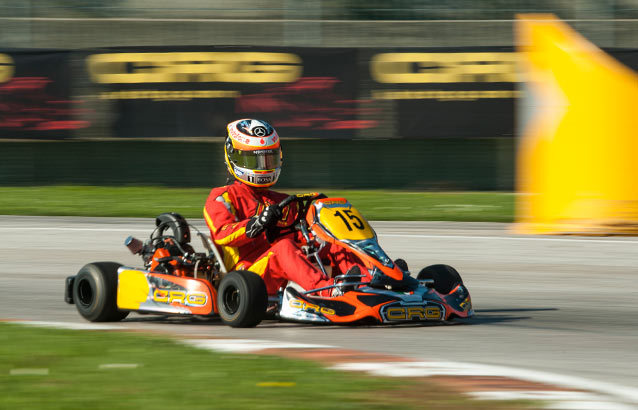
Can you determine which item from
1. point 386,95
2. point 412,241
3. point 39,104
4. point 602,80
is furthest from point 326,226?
point 39,104

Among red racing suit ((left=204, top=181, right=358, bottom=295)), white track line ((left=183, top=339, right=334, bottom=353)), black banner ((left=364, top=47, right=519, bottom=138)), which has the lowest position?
white track line ((left=183, top=339, right=334, bottom=353))

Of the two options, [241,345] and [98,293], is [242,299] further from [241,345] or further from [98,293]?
[98,293]

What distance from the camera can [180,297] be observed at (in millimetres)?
6742

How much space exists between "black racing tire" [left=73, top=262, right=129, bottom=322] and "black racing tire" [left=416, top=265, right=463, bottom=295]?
197 centimetres

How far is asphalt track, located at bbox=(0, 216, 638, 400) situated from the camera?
571 centimetres

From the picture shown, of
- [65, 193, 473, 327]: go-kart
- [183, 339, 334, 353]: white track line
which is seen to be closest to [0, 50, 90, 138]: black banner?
[65, 193, 473, 327]: go-kart

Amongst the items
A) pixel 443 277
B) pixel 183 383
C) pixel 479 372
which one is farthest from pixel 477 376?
pixel 443 277

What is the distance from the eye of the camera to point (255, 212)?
23.0 feet

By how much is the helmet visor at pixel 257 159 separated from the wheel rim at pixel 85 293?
1.26 metres

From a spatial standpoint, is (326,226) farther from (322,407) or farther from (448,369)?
(322,407)

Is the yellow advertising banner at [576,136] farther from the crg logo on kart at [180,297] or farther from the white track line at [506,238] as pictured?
the crg logo on kart at [180,297]

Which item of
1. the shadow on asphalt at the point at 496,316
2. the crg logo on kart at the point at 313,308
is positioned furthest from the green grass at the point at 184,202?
the crg logo on kart at the point at 313,308

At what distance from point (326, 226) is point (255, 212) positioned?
0.67m

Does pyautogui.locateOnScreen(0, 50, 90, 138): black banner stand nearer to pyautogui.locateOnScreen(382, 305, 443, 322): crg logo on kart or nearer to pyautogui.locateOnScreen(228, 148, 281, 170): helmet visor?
pyautogui.locateOnScreen(228, 148, 281, 170): helmet visor
